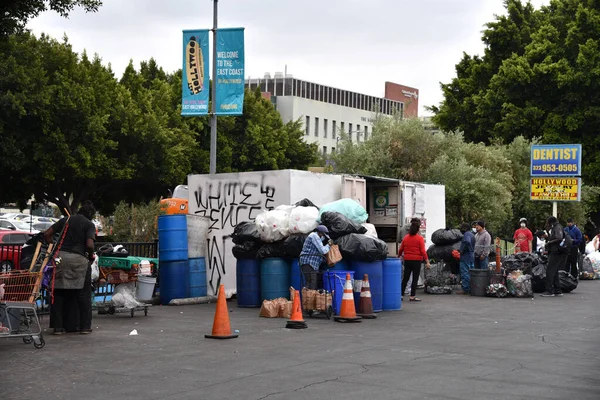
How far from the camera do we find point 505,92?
48.2m

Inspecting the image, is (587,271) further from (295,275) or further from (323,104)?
(323,104)

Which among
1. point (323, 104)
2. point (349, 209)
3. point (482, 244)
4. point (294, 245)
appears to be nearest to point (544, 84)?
point (482, 244)

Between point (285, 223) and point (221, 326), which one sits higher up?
point (285, 223)

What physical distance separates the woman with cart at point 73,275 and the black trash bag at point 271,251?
463 centimetres

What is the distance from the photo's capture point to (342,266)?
54.0ft

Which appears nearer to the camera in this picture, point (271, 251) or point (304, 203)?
point (271, 251)

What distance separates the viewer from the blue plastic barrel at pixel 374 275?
16.5m

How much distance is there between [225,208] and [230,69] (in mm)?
5367

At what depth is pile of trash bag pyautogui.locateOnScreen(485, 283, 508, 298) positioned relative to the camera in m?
21.1

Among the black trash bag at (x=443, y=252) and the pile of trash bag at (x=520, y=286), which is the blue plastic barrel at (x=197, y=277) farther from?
the pile of trash bag at (x=520, y=286)

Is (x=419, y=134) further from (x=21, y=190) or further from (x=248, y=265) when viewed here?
(x=21, y=190)

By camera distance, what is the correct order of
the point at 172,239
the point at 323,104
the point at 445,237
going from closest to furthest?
the point at 172,239 → the point at 445,237 → the point at 323,104

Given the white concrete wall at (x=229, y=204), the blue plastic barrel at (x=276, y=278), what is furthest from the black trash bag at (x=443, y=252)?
the blue plastic barrel at (x=276, y=278)

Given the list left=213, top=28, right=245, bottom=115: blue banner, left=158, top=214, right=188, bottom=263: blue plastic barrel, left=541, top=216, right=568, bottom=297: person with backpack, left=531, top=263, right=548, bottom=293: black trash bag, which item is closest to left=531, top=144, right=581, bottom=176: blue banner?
left=531, top=263, right=548, bottom=293: black trash bag
